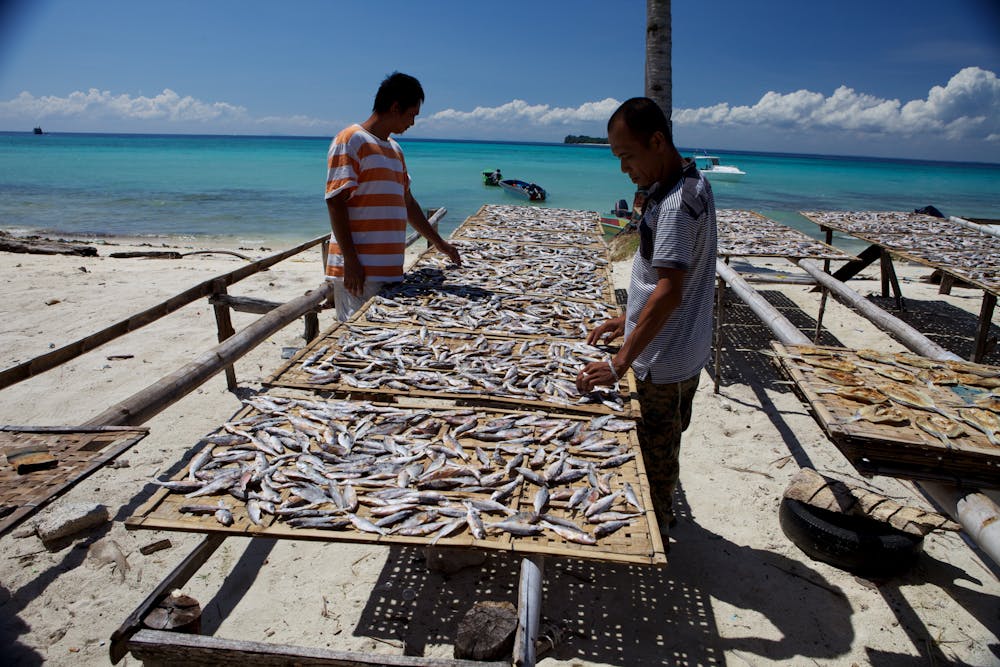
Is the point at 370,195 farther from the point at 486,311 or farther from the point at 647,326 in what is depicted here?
the point at 647,326

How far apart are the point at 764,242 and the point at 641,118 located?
6.13 meters

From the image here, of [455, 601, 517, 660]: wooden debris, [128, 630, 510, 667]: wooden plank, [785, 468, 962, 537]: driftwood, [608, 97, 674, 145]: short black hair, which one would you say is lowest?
[785, 468, 962, 537]: driftwood

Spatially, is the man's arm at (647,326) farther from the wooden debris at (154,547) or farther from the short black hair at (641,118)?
the wooden debris at (154,547)

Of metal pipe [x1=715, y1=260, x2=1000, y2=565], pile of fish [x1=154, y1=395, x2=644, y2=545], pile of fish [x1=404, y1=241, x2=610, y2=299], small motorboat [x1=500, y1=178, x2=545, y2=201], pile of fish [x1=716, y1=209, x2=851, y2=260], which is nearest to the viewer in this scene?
pile of fish [x1=154, y1=395, x2=644, y2=545]

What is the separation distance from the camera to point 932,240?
7.88m

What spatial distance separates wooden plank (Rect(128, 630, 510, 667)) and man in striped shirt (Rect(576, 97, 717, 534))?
5.40 feet

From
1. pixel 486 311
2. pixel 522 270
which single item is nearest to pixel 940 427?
pixel 486 311

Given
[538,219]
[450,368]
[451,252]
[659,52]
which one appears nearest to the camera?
[450,368]

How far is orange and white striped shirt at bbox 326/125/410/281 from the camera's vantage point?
4.24 m

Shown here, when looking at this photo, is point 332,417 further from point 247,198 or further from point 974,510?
point 247,198

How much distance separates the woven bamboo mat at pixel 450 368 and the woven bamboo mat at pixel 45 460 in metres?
0.79

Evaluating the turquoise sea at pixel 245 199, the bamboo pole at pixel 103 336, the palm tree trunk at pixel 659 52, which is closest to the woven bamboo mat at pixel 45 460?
the bamboo pole at pixel 103 336

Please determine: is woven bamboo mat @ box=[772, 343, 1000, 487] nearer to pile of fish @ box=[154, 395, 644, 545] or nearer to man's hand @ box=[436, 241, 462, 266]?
pile of fish @ box=[154, 395, 644, 545]

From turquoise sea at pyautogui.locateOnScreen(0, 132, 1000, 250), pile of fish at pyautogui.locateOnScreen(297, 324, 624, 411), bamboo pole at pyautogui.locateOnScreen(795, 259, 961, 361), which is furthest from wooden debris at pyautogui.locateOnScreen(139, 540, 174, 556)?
turquoise sea at pyautogui.locateOnScreen(0, 132, 1000, 250)
